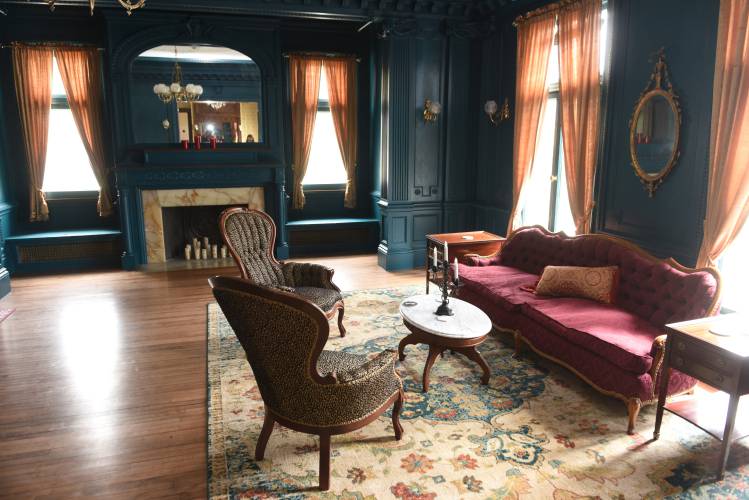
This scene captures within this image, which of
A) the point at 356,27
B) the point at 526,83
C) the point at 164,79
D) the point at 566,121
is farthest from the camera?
the point at 356,27

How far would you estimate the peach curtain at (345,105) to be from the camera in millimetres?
6957

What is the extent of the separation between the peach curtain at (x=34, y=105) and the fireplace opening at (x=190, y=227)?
147cm

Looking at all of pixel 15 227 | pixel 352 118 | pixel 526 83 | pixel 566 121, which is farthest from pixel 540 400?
pixel 15 227

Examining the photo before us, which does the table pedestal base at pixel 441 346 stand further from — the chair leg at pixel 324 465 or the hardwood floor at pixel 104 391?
the hardwood floor at pixel 104 391

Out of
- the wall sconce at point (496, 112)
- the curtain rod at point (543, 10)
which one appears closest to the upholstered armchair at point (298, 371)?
the curtain rod at point (543, 10)

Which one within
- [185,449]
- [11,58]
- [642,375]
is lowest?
[185,449]

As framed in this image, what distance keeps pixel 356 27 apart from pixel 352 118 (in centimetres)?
118

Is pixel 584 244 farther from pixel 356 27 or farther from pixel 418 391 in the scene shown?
pixel 356 27

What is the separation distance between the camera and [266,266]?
13.6ft

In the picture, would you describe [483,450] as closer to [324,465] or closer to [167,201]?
[324,465]

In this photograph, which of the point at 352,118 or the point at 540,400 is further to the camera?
the point at 352,118

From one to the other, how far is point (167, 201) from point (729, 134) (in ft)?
18.7

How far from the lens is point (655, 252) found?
3779 mm

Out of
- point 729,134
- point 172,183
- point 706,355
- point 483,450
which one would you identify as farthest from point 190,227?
point 706,355
